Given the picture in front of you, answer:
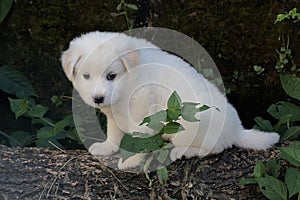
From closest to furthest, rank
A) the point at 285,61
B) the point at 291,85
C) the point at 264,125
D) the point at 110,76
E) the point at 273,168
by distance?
the point at 110,76
the point at 273,168
the point at 291,85
the point at 264,125
the point at 285,61

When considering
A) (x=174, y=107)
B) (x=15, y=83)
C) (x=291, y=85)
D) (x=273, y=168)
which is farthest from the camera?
(x=15, y=83)

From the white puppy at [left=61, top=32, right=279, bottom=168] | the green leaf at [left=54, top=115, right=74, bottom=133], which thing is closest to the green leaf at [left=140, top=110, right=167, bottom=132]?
the white puppy at [left=61, top=32, right=279, bottom=168]

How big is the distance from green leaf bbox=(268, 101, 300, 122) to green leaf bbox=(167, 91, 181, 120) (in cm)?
88

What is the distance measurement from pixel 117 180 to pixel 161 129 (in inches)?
12.3

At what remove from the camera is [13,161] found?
2.65 meters

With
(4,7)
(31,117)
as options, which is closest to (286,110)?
(31,117)

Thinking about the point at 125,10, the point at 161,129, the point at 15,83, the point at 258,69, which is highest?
the point at 125,10

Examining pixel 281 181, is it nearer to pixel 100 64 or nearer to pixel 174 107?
pixel 174 107

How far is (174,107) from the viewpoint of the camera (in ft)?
7.72

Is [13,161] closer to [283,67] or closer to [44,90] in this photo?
[44,90]

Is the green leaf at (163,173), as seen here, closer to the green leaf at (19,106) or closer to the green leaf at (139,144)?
the green leaf at (139,144)

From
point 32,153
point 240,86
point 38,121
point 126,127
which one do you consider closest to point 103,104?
point 126,127

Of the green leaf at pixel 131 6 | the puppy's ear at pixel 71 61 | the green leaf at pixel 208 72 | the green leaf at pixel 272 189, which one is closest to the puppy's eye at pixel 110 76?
the puppy's ear at pixel 71 61

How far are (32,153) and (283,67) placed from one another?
1397 mm
